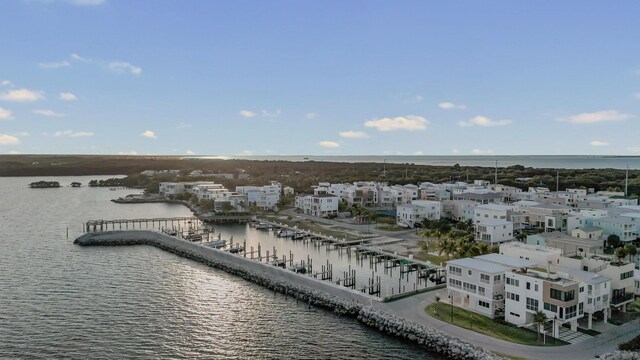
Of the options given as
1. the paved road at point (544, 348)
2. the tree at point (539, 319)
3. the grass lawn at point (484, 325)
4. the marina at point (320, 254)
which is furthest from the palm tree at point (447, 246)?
the tree at point (539, 319)

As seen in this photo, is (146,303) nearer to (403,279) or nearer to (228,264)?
(228,264)

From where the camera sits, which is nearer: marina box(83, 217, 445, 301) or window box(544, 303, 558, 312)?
window box(544, 303, 558, 312)

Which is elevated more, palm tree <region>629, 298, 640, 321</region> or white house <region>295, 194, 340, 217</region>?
white house <region>295, 194, 340, 217</region>

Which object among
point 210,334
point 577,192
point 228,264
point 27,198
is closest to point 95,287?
point 228,264

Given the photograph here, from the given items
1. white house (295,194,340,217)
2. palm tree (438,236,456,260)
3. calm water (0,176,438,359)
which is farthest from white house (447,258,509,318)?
white house (295,194,340,217)

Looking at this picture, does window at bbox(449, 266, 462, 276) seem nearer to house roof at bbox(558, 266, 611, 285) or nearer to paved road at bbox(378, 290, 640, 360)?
paved road at bbox(378, 290, 640, 360)

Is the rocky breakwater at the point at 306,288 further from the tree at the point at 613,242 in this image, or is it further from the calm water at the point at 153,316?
the tree at the point at 613,242
